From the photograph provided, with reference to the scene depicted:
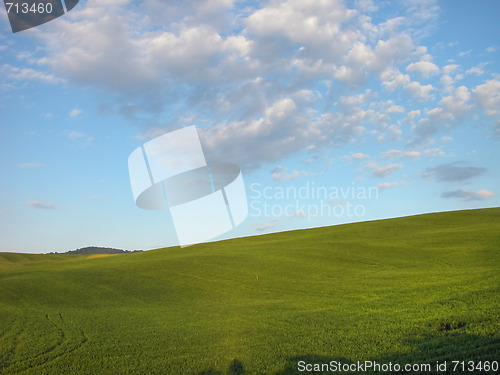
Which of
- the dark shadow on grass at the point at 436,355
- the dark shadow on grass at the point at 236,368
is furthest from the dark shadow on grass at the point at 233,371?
the dark shadow on grass at the point at 436,355

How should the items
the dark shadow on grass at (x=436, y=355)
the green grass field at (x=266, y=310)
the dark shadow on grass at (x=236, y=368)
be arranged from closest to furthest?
the dark shadow on grass at (x=436, y=355) < the dark shadow on grass at (x=236, y=368) < the green grass field at (x=266, y=310)

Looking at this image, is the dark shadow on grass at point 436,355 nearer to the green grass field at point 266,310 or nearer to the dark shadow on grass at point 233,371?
the green grass field at point 266,310

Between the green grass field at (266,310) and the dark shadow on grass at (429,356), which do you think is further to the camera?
the green grass field at (266,310)

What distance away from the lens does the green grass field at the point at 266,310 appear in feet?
45.0

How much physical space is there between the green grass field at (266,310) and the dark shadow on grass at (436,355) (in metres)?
0.06

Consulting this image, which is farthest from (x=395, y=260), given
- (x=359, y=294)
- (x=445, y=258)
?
(x=359, y=294)

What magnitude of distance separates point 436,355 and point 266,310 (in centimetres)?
1180

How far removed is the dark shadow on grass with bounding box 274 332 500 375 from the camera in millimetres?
11291

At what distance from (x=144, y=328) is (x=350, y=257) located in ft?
84.7

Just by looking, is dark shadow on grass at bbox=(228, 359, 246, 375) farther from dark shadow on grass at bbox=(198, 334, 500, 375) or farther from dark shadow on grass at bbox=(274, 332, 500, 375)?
dark shadow on grass at bbox=(274, 332, 500, 375)

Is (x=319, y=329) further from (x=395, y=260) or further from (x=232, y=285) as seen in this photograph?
(x=395, y=260)

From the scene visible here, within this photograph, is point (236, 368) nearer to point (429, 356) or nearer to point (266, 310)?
point (429, 356)

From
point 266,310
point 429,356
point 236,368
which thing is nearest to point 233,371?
point 236,368

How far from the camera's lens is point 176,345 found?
1619 centimetres
